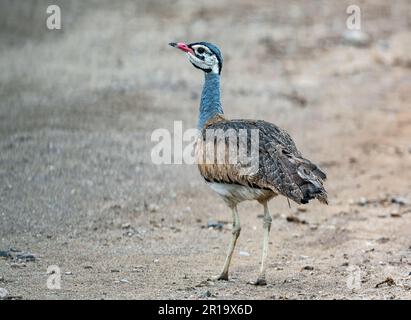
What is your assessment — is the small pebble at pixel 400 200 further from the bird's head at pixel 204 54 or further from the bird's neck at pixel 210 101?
the bird's head at pixel 204 54

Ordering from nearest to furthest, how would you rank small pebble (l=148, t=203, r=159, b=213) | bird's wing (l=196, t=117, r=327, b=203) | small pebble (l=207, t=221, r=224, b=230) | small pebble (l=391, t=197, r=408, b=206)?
bird's wing (l=196, t=117, r=327, b=203) → small pebble (l=207, t=221, r=224, b=230) → small pebble (l=148, t=203, r=159, b=213) → small pebble (l=391, t=197, r=408, b=206)

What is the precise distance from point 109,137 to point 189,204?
6.75ft

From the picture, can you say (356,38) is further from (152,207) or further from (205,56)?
(205,56)

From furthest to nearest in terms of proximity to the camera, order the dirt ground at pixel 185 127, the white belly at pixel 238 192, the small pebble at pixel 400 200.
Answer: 1. the small pebble at pixel 400 200
2. the dirt ground at pixel 185 127
3. the white belly at pixel 238 192

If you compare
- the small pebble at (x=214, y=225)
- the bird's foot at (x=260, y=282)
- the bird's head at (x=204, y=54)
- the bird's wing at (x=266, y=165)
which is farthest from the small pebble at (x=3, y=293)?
the small pebble at (x=214, y=225)

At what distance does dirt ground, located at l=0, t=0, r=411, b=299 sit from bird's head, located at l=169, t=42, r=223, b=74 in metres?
1.64

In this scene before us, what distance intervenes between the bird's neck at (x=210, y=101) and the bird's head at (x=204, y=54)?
72mm

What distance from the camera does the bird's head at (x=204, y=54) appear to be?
7.68 metres

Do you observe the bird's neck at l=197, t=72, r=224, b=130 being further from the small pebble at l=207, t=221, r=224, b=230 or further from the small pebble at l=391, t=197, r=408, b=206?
the small pebble at l=391, t=197, r=408, b=206

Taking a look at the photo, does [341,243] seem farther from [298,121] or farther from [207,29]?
[207,29]

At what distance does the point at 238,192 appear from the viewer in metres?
7.05

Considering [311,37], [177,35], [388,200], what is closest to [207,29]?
[177,35]

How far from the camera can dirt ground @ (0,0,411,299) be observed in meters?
7.50

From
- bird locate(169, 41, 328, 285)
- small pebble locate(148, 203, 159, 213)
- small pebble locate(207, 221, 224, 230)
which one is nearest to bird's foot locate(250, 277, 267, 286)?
bird locate(169, 41, 328, 285)
